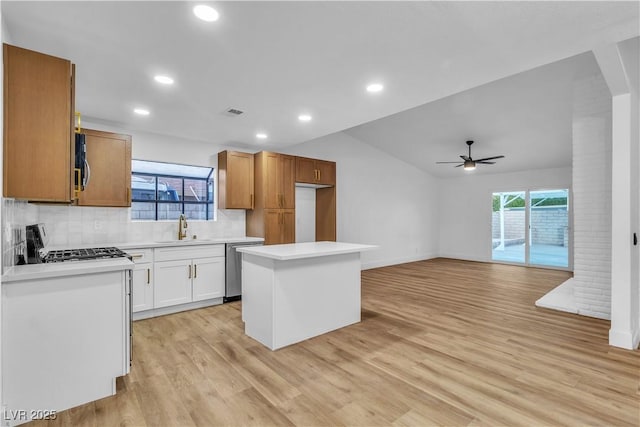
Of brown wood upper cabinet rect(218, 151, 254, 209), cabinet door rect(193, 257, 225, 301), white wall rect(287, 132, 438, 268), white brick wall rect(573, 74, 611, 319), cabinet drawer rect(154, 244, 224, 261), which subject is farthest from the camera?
white wall rect(287, 132, 438, 268)

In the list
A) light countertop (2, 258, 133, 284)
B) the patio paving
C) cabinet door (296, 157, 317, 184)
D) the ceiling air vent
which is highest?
the ceiling air vent

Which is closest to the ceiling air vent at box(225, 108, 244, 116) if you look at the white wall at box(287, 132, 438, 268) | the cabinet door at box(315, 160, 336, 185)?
the cabinet door at box(315, 160, 336, 185)

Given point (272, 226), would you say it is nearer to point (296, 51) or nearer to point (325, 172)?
point (325, 172)

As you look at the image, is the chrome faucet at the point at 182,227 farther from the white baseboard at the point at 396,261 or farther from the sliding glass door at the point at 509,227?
the sliding glass door at the point at 509,227

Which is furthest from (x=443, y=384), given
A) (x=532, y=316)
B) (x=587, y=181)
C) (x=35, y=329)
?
(x=587, y=181)

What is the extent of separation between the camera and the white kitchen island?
→ 2875mm

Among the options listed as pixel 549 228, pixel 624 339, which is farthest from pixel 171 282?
pixel 549 228

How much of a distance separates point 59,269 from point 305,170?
3966mm

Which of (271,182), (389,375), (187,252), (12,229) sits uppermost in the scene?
(271,182)

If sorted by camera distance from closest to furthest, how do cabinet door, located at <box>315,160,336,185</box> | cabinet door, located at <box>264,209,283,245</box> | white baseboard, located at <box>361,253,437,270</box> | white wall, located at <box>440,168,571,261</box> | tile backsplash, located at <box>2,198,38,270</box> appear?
tile backsplash, located at <box>2,198,38,270</box> → cabinet door, located at <box>264,209,283,245</box> → cabinet door, located at <box>315,160,336,185</box> → white baseboard, located at <box>361,253,437,270</box> → white wall, located at <box>440,168,571,261</box>

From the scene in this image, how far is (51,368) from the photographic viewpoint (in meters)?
1.90

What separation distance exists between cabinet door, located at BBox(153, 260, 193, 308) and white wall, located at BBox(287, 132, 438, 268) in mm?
3023

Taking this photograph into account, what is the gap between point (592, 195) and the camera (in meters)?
3.69

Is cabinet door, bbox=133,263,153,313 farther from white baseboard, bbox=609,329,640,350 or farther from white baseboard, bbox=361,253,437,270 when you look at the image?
white baseboard, bbox=609,329,640,350
